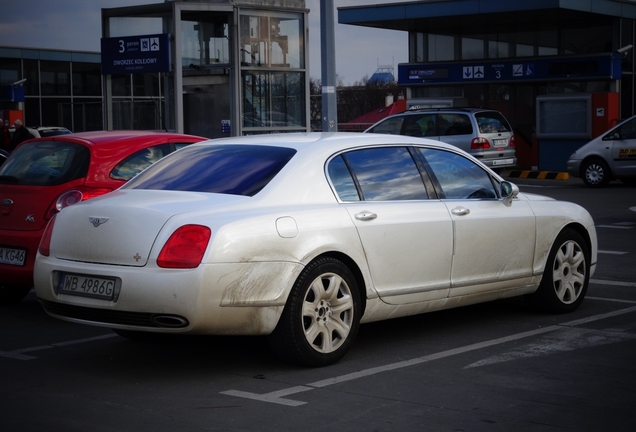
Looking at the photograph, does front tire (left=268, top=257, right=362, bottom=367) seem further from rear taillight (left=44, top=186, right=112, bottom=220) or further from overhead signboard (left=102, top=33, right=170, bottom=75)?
overhead signboard (left=102, top=33, right=170, bottom=75)

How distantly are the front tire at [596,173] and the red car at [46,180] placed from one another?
1602cm

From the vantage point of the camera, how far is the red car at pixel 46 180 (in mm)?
8383

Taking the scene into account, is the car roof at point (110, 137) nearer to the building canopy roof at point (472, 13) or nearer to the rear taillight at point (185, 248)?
the rear taillight at point (185, 248)

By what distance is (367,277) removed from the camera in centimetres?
659

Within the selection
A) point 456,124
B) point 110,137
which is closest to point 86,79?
point 456,124

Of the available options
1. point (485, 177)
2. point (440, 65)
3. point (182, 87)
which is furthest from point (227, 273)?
point (440, 65)

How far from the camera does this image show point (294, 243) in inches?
241

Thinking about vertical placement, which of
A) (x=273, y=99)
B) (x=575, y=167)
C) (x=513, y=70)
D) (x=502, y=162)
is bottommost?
(x=575, y=167)

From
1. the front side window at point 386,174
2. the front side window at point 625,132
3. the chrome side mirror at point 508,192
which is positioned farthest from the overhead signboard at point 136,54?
the front side window at point 386,174

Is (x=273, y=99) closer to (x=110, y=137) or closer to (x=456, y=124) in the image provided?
(x=456, y=124)

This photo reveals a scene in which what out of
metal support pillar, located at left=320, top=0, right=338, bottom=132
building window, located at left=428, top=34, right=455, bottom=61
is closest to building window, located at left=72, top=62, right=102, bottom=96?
building window, located at left=428, top=34, right=455, bottom=61

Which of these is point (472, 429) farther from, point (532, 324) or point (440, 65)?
point (440, 65)

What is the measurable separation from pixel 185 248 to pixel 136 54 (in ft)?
50.5

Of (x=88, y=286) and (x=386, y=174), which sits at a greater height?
(x=386, y=174)
